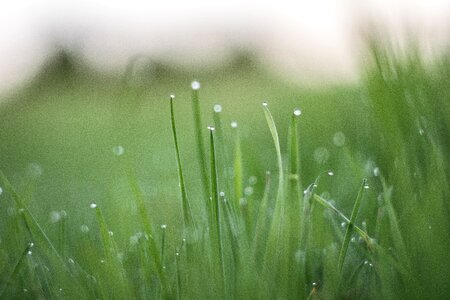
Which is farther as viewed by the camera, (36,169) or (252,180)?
(36,169)

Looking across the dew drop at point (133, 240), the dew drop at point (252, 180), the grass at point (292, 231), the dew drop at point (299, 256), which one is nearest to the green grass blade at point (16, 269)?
the grass at point (292, 231)

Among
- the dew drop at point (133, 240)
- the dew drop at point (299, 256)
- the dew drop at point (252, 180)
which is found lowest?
the dew drop at point (252, 180)

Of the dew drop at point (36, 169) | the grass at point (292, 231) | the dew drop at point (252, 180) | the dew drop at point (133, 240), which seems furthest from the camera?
the dew drop at point (36, 169)

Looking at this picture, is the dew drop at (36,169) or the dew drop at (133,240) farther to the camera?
the dew drop at (36,169)

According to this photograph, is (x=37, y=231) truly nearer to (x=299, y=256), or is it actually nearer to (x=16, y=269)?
(x=16, y=269)

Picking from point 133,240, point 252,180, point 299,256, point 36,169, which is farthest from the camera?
point 36,169

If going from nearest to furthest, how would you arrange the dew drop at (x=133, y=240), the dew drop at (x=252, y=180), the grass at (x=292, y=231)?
the grass at (x=292, y=231) < the dew drop at (x=133, y=240) < the dew drop at (x=252, y=180)

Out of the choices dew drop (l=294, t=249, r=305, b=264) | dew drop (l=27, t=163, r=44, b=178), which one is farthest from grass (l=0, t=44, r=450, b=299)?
dew drop (l=27, t=163, r=44, b=178)

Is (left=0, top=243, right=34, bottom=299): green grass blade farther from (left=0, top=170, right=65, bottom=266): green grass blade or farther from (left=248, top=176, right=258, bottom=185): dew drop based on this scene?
(left=248, top=176, right=258, bottom=185): dew drop

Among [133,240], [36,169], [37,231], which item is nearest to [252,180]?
[133,240]

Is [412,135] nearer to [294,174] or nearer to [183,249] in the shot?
[294,174]

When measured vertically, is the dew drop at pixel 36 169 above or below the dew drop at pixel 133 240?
below

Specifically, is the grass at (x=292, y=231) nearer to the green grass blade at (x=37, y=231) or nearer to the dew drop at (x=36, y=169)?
the green grass blade at (x=37, y=231)
